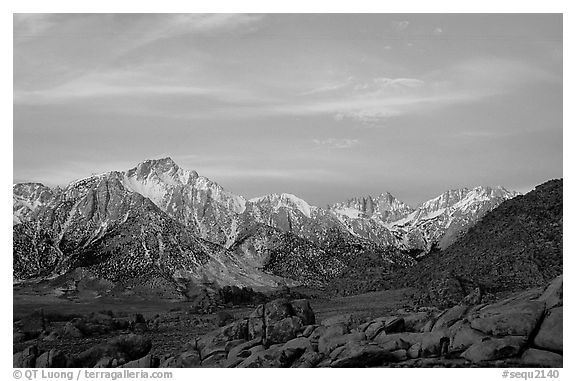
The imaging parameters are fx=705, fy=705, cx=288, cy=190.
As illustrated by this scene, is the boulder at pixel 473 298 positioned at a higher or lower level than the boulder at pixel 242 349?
higher

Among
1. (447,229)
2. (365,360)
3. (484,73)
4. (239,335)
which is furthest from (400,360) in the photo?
(484,73)

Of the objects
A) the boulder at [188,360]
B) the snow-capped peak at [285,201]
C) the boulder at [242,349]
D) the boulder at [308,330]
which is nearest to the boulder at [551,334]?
the boulder at [308,330]

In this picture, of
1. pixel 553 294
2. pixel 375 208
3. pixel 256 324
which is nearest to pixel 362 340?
pixel 256 324

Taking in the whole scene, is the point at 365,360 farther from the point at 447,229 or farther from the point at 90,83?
the point at 90,83

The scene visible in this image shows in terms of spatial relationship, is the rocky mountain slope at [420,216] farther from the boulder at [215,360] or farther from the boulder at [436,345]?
the boulder at [215,360]

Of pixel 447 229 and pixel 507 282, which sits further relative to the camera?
pixel 447 229

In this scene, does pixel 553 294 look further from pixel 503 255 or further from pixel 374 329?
pixel 374 329

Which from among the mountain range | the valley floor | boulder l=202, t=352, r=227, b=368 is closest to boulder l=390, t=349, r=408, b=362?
the valley floor
